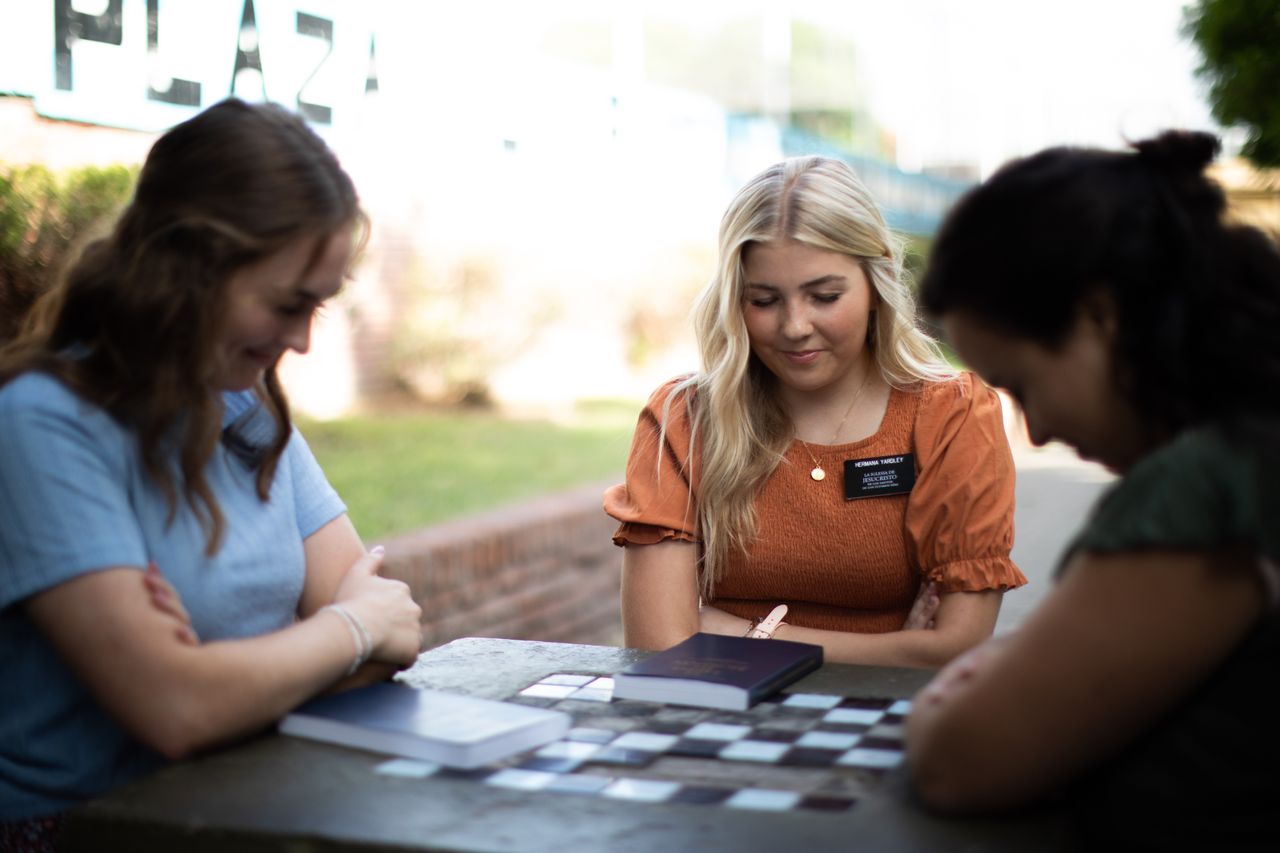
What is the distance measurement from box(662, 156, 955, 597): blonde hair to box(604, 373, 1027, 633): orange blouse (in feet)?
0.12

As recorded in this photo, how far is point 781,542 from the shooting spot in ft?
9.18

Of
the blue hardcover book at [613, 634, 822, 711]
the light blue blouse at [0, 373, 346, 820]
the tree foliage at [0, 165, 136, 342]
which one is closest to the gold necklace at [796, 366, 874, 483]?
the blue hardcover book at [613, 634, 822, 711]

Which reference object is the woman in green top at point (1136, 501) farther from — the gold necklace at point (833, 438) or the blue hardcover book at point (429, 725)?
the gold necklace at point (833, 438)

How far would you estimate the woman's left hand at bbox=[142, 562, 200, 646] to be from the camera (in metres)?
1.73

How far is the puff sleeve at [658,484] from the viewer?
2.83 m

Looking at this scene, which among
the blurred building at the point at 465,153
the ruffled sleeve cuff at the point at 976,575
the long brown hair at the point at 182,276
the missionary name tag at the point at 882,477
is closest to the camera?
the long brown hair at the point at 182,276

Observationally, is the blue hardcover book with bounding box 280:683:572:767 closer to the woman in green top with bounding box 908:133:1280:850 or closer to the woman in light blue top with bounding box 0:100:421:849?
the woman in light blue top with bounding box 0:100:421:849

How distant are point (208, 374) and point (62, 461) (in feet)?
0.77

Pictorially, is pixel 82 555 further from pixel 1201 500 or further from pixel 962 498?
pixel 962 498

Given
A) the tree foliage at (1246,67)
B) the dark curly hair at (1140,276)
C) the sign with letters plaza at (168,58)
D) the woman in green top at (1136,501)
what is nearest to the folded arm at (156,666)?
the woman in green top at (1136,501)

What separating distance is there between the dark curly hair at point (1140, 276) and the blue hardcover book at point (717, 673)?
72 cm

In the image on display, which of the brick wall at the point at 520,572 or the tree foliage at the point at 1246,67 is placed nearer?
the tree foliage at the point at 1246,67

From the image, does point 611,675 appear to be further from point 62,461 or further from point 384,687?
point 62,461

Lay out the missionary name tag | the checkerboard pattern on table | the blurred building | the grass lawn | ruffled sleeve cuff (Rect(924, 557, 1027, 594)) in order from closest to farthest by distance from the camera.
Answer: the checkerboard pattern on table
ruffled sleeve cuff (Rect(924, 557, 1027, 594))
the missionary name tag
the blurred building
the grass lawn
